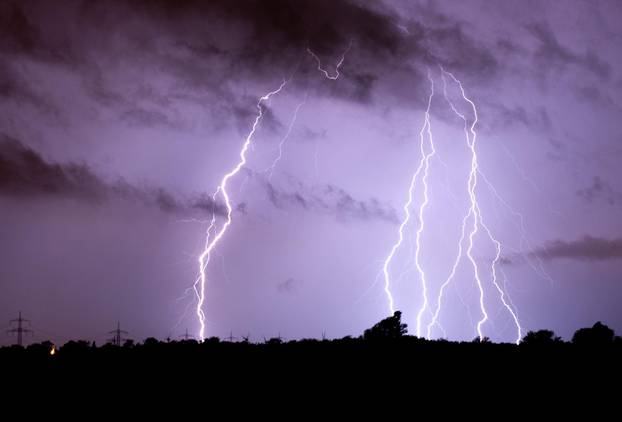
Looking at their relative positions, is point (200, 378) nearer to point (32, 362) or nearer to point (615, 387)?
point (32, 362)

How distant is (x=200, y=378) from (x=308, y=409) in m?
1.91

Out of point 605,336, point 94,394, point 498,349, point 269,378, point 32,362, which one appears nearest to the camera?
point 94,394

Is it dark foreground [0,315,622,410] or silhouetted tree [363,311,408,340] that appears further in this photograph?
silhouetted tree [363,311,408,340]

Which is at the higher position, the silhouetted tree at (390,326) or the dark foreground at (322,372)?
the silhouetted tree at (390,326)

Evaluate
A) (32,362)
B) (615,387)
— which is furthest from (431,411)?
(32,362)

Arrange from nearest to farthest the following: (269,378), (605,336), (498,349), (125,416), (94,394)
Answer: (125,416) → (94,394) → (269,378) → (498,349) → (605,336)

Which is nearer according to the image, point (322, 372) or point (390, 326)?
point (322, 372)

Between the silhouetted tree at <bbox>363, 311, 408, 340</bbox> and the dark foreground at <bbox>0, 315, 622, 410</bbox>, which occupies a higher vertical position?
the silhouetted tree at <bbox>363, 311, 408, 340</bbox>

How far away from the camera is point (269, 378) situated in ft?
34.0

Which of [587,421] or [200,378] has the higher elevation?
[200,378]

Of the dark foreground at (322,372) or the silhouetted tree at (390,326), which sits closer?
the dark foreground at (322,372)

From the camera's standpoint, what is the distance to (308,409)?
9.44m

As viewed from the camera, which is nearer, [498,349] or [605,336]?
[498,349]

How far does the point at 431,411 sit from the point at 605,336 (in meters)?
16.0
